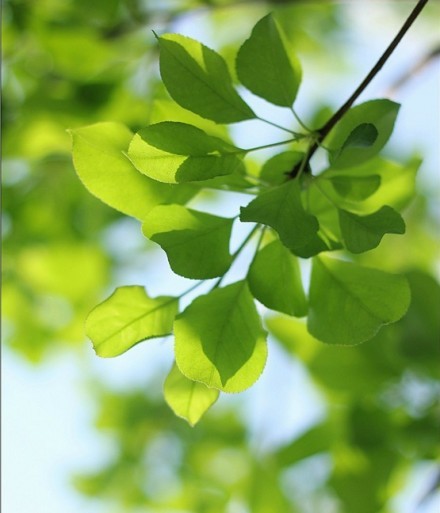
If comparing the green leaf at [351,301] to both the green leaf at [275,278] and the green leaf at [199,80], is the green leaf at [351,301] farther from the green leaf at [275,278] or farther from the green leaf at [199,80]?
the green leaf at [199,80]

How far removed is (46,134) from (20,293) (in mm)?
660

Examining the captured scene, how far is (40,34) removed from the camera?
77.0 inches

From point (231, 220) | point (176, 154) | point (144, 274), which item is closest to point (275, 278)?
point (231, 220)

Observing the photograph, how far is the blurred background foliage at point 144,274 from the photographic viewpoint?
168 centimetres

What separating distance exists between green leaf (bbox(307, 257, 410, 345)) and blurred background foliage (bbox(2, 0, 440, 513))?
0.25m

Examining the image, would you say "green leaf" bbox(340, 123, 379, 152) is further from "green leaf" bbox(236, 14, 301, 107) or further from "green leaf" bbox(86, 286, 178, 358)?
"green leaf" bbox(86, 286, 178, 358)

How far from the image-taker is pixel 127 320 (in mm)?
951

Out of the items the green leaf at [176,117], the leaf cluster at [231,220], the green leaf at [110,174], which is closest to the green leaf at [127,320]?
the leaf cluster at [231,220]

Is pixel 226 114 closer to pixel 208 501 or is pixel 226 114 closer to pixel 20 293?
pixel 20 293

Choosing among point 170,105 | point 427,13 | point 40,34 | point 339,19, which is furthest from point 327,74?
point 170,105

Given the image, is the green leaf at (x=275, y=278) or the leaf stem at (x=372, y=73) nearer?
the leaf stem at (x=372, y=73)

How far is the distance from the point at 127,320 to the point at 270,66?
1.17 ft

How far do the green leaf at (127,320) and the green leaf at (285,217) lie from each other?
20 cm

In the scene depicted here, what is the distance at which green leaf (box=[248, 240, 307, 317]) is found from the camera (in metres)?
0.96
